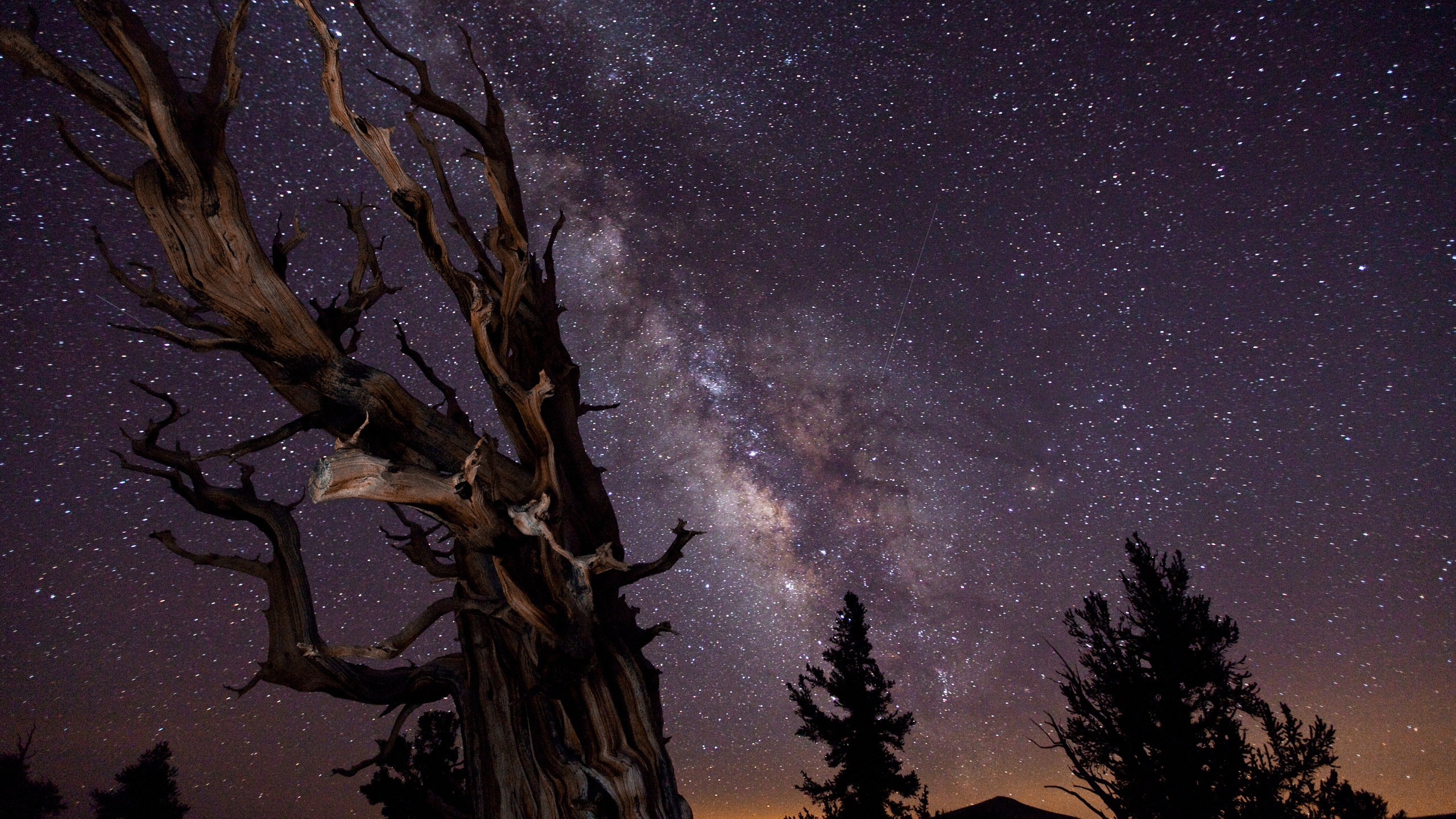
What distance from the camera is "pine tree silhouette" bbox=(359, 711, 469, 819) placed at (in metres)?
5.91

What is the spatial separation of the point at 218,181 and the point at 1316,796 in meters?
14.4

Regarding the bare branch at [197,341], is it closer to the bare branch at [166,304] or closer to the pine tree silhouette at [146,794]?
the bare branch at [166,304]

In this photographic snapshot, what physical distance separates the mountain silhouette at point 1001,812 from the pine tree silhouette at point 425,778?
1421 cm

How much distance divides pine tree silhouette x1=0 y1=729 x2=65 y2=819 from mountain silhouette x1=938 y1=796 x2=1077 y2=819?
3506 cm

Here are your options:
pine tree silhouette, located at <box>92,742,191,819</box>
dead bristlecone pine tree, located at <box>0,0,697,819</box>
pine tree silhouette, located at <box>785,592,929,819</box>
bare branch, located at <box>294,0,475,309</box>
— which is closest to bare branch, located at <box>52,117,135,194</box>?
dead bristlecone pine tree, located at <box>0,0,697,819</box>

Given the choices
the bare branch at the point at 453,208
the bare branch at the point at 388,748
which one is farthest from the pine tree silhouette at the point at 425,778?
the bare branch at the point at 453,208

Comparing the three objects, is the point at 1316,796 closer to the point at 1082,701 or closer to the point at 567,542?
the point at 1082,701

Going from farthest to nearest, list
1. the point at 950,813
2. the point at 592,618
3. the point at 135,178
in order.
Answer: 1. the point at 950,813
2. the point at 592,618
3. the point at 135,178

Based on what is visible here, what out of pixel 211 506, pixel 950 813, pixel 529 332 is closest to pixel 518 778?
pixel 211 506

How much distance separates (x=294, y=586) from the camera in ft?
16.5

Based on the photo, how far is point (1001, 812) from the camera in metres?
19.3

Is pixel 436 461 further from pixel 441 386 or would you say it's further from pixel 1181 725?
pixel 1181 725

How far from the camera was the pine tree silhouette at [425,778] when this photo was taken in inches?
233

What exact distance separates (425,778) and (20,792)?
26195mm
